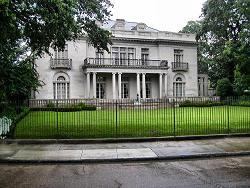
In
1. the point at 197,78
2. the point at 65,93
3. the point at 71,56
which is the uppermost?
the point at 71,56

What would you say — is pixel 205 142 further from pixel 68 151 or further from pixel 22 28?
pixel 22 28

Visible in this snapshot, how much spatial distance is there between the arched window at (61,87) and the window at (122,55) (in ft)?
23.8

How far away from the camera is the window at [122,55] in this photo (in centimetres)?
3122

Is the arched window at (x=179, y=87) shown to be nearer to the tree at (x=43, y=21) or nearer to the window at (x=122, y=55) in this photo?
the window at (x=122, y=55)

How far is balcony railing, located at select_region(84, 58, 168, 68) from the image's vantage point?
28862mm

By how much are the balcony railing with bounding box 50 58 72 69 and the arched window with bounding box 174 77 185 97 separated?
1610cm

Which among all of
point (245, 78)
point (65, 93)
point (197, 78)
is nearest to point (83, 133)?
point (245, 78)

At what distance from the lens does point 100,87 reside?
30984 mm

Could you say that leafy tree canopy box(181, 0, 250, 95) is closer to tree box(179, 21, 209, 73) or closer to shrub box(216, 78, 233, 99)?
tree box(179, 21, 209, 73)

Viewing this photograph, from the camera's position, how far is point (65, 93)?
29156mm

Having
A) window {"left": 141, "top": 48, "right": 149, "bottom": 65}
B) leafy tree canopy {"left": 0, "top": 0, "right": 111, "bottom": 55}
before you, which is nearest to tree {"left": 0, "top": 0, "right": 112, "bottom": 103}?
leafy tree canopy {"left": 0, "top": 0, "right": 111, "bottom": 55}

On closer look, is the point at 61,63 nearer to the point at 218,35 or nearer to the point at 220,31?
the point at 220,31

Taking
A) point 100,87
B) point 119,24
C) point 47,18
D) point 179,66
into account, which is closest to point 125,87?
point 100,87

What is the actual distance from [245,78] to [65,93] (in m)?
22.1
